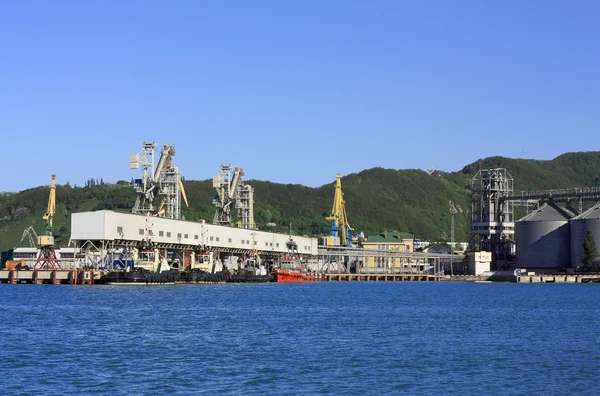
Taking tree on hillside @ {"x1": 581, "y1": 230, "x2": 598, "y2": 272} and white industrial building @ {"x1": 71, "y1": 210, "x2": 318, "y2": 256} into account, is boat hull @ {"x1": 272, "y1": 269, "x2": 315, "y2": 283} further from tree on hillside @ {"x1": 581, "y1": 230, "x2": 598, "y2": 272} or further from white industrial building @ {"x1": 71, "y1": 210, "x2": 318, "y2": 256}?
tree on hillside @ {"x1": 581, "y1": 230, "x2": 598, "y2": 272}

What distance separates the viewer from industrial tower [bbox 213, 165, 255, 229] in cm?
14100

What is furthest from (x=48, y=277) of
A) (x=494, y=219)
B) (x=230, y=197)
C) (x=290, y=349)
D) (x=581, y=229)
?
(x=494, y=219)

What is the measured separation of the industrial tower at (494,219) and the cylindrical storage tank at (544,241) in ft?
41.2

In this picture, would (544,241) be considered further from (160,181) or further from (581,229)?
(160,181)

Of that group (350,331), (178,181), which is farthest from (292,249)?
(350,331)

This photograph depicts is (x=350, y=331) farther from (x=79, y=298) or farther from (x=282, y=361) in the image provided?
(x=79, y=298)

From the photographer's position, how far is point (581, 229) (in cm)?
15262

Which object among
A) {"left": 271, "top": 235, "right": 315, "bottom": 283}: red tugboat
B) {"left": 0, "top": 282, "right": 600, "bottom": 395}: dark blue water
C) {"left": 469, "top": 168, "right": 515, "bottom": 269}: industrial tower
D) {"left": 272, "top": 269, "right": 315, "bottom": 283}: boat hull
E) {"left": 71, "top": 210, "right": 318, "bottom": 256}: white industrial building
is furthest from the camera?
{"left": 469, "top": 168, "right": 515, "bottom": 269}: industrial tower

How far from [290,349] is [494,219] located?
14171cm

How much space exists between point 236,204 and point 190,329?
9494 centimetres

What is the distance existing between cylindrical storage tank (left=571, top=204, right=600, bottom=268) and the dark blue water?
8438cm

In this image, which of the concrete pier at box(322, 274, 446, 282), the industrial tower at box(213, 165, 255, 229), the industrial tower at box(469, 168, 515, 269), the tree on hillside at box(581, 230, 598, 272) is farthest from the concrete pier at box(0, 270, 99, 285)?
the industrial tower at box(469, 168, 515, 269)

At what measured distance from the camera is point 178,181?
4766 inches

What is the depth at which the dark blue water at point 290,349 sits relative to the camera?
32625mm
